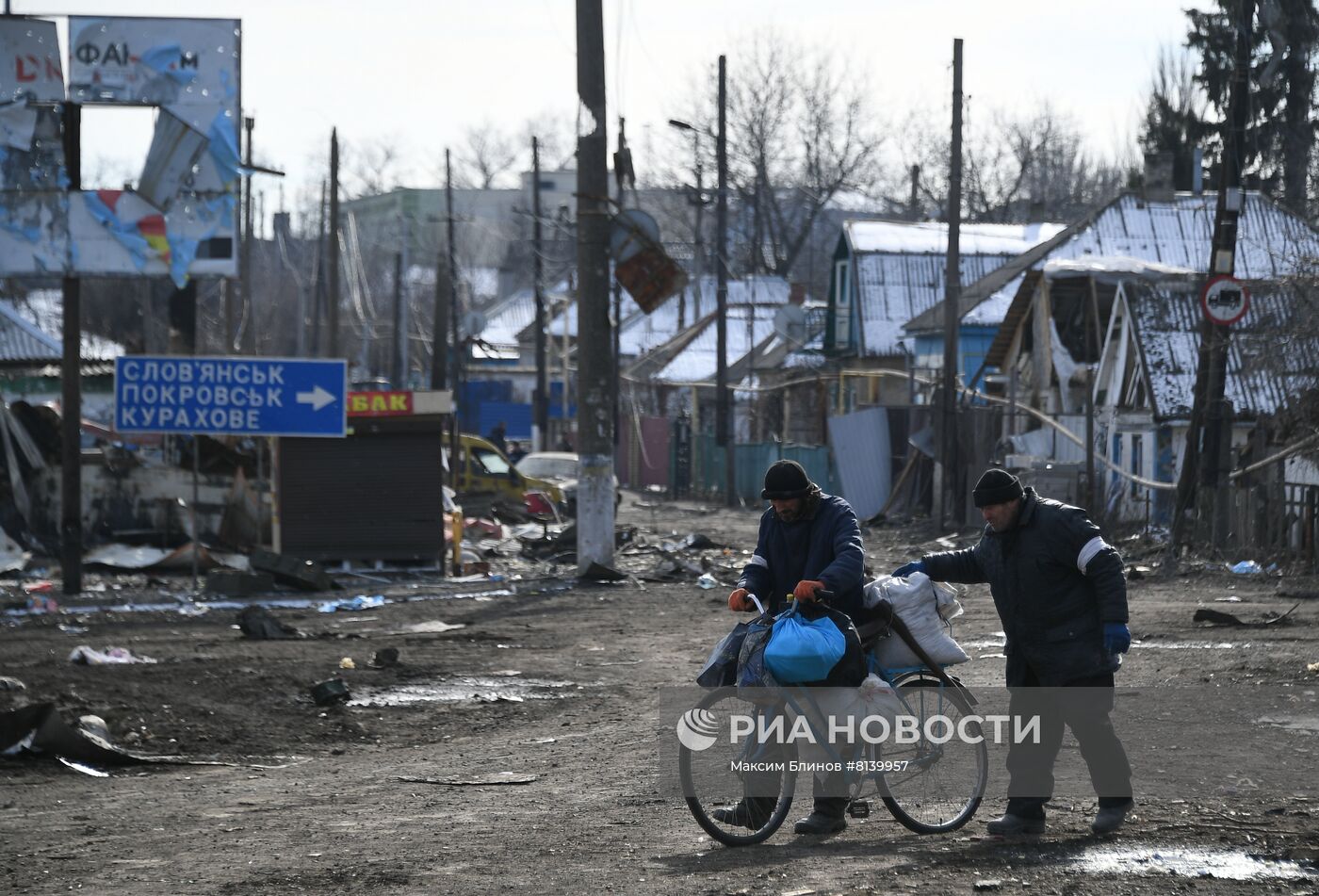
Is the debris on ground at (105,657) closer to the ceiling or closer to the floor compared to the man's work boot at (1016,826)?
closer to the floor

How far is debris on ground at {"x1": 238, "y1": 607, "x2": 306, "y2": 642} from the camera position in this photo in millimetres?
14992

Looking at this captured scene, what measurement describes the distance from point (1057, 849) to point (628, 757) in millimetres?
3209

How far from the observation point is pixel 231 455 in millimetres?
23312

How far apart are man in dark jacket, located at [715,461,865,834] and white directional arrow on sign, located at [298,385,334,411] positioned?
524 inches

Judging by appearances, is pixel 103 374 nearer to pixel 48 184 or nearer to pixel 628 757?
pixel 48 184

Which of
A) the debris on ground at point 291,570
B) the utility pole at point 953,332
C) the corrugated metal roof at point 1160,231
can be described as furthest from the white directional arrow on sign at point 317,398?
the corrugated metal roof at point 1160,231

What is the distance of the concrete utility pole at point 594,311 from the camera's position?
795 inches

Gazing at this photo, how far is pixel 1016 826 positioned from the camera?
684 centimetres

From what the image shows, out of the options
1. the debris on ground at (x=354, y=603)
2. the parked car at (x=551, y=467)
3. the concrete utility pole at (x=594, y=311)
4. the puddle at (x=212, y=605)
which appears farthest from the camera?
the parked car at (x=551, y=467)

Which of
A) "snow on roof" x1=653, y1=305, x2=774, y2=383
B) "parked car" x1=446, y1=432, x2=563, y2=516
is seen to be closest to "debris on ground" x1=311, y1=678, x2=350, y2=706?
"parked car" x1=446, y1=432, x2=563, y2=516

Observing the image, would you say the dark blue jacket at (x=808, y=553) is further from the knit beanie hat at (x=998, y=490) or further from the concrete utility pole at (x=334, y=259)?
the concrete utility pole at (x=334, y=259)

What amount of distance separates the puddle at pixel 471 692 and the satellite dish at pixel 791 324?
36330 mm

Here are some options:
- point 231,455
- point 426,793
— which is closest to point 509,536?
point 231,455

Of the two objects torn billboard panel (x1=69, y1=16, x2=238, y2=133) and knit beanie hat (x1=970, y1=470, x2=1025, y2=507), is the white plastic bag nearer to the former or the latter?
knit beanie hat (x1=970, y1=470, x2=1025, y2=507)
